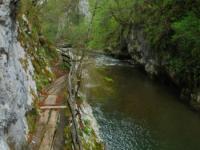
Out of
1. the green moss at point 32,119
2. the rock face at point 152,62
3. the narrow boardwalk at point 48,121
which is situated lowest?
the rock face at point 152,62

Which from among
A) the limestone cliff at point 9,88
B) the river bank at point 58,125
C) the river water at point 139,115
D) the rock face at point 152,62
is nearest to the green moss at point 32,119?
the river bank at point 58,125

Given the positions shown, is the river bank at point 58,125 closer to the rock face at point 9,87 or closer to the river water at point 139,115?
the rock face at point 9,87

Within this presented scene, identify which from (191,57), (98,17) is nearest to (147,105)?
(191,57)

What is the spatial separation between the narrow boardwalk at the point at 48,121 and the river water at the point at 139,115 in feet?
17.9

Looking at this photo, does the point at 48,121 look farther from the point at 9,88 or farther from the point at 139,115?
the point at 139,115

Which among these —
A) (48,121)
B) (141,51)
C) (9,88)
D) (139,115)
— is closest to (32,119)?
(48,121)

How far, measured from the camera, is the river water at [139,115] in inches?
1015

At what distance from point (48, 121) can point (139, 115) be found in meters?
16.5

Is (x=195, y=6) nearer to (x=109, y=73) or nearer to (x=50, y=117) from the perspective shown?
(x=109, y=73)

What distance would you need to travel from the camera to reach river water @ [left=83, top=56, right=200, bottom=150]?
25.8m

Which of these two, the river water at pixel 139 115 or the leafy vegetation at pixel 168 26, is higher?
the leafy vegetation at pixel 168 26

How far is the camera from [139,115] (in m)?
31.5

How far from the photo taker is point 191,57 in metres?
37.8

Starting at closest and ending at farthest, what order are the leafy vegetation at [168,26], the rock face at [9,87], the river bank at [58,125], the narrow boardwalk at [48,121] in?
1. the rock face at [9,87]
2. the narrow boardwalk at [48,121]
3. the river bank at [58,125]
4. the leafy vegetation at [168,26]
